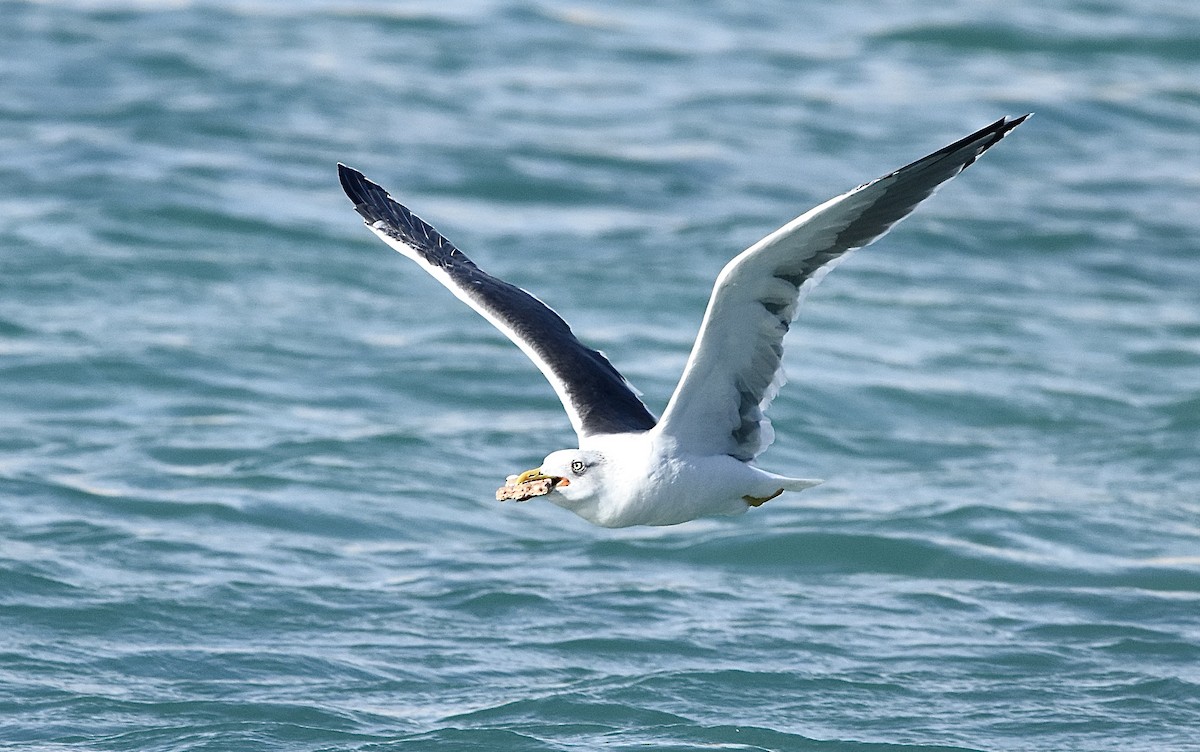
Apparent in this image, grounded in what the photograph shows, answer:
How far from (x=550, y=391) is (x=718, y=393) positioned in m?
7.23

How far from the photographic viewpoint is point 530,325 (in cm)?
971

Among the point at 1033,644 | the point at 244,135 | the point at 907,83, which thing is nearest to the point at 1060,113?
the point at 907,83

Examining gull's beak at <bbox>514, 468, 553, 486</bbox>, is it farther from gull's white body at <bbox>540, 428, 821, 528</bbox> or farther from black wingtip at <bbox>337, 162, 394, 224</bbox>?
black wingtip at <bbox>337, 162, 394, 224</bbox>

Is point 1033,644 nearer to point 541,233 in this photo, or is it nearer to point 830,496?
point 830,496

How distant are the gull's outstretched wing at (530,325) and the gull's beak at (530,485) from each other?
441 millimetres

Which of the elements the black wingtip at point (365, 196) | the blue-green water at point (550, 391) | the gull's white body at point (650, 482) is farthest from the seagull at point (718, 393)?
the blue-green water at point (550, 391)

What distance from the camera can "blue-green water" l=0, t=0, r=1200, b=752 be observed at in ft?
34.3

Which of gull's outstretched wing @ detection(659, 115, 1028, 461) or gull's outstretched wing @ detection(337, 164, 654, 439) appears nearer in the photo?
gull's outstretched wing @ detection(659, 115, 1028, 461)

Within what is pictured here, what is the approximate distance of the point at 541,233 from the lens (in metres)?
19.2

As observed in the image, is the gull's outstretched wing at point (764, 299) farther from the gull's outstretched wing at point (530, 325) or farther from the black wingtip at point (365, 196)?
the black wingtip at point (365, 196)

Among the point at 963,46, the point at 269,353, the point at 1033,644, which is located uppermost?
the point at 963,46

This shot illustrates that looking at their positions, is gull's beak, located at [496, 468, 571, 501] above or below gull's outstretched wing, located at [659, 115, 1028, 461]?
below

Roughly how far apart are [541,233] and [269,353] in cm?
412

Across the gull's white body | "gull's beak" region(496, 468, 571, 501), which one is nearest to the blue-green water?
the gull's white body
